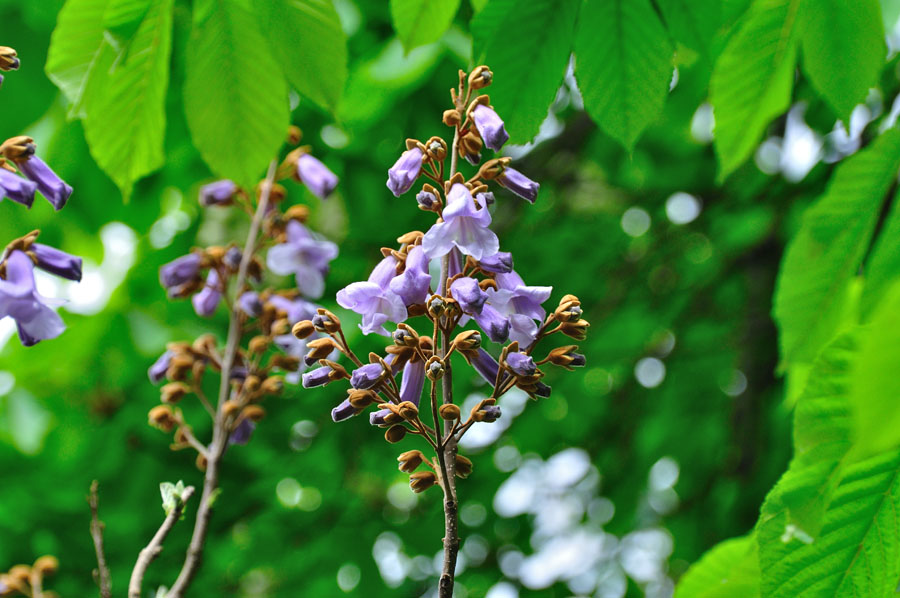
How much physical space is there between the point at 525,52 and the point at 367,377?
765 millimetres

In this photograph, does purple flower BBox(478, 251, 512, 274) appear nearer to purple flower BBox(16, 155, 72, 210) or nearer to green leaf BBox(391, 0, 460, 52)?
green leaf BBox(391, 0, 460, 52)

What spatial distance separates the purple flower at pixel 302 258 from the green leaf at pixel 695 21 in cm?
100

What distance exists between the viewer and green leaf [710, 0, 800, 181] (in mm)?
1627

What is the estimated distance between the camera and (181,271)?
77.4 inches

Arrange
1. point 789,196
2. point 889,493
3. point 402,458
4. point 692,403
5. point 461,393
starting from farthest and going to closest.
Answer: point 692,403, point 789,196, point 461,393, point 889,493, point 402,458

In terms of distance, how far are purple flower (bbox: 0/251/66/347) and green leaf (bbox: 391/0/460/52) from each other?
2.56 feet

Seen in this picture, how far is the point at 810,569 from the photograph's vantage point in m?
1.24

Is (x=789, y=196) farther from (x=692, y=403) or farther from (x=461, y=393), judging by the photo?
(x=461, y=393)

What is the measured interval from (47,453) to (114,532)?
472mm

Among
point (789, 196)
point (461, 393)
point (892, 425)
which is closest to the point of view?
point (892, 425)

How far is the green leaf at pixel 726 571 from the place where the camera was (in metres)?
1.55

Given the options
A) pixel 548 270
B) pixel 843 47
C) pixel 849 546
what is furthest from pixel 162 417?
pixel 548 270

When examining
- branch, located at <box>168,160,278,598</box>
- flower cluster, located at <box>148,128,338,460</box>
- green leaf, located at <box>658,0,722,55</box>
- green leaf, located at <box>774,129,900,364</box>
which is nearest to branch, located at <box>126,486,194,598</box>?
branch, located at <box>168,160,278,598</box>

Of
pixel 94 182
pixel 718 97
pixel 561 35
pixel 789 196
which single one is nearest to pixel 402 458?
pixel 561 35
